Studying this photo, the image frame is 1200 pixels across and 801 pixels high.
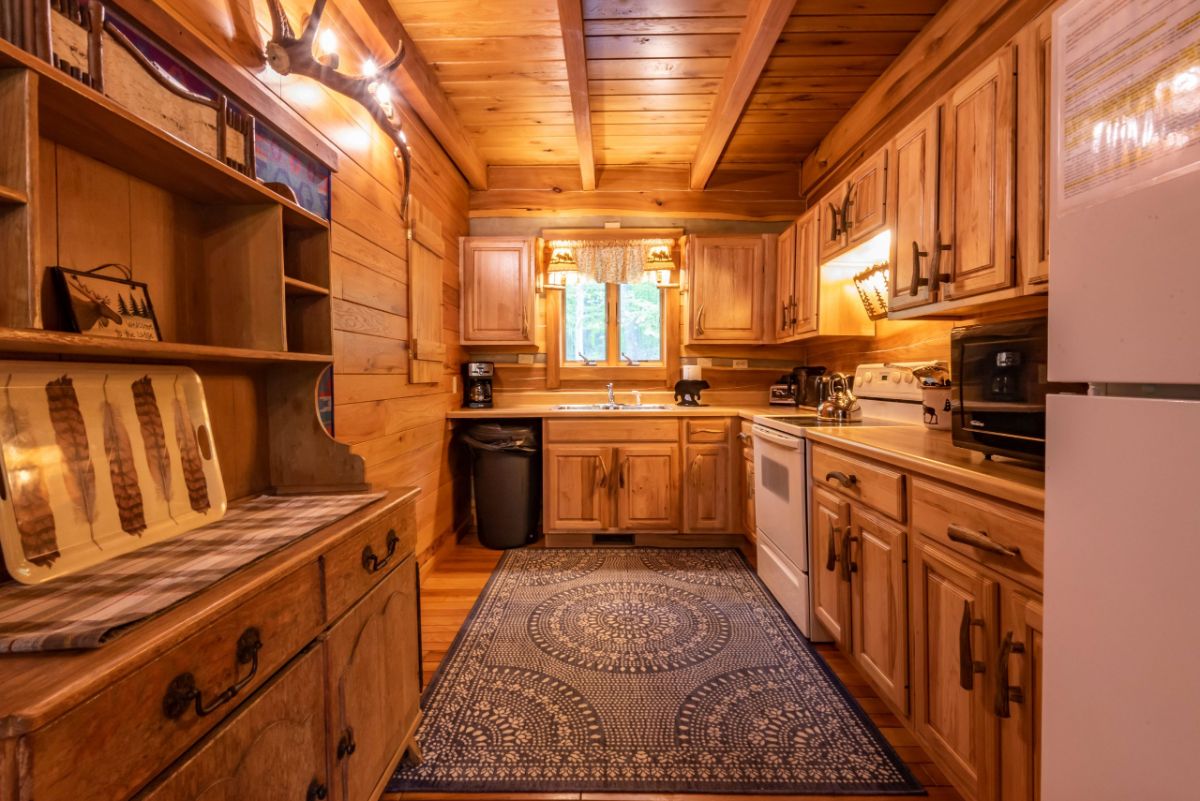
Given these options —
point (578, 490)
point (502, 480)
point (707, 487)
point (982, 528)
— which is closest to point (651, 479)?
point (707, 487)

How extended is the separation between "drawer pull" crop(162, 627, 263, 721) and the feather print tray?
330mm

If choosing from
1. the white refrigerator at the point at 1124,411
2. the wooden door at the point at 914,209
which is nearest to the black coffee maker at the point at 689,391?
the wooden door at the point at 914,209

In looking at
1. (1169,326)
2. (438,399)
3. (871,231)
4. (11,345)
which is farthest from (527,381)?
(1169,326)

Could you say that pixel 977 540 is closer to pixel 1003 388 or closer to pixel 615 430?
pixel 1003 388

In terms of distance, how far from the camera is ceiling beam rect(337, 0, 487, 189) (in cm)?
198

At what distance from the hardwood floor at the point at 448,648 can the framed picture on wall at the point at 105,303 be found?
132 centimetres

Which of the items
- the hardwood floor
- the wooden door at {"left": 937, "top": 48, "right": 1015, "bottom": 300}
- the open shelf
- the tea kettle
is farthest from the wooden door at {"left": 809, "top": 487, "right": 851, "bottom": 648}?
the open shelf

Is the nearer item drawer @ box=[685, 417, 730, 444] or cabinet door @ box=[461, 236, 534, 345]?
drawer @ box=[685, 417, 730, 444]

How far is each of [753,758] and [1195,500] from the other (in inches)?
52.6

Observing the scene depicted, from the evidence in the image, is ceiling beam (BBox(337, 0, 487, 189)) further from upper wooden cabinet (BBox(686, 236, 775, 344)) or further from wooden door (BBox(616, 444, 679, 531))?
wooden door (BBox(616, 444, 679, 531))

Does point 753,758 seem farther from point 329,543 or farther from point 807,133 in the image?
point 807,133

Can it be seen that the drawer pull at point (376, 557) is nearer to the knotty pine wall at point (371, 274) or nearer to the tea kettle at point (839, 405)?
the knotty pine wall at point (371, 274)

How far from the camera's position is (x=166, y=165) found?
1.00 meters

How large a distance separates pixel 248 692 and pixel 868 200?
2.66 meters
